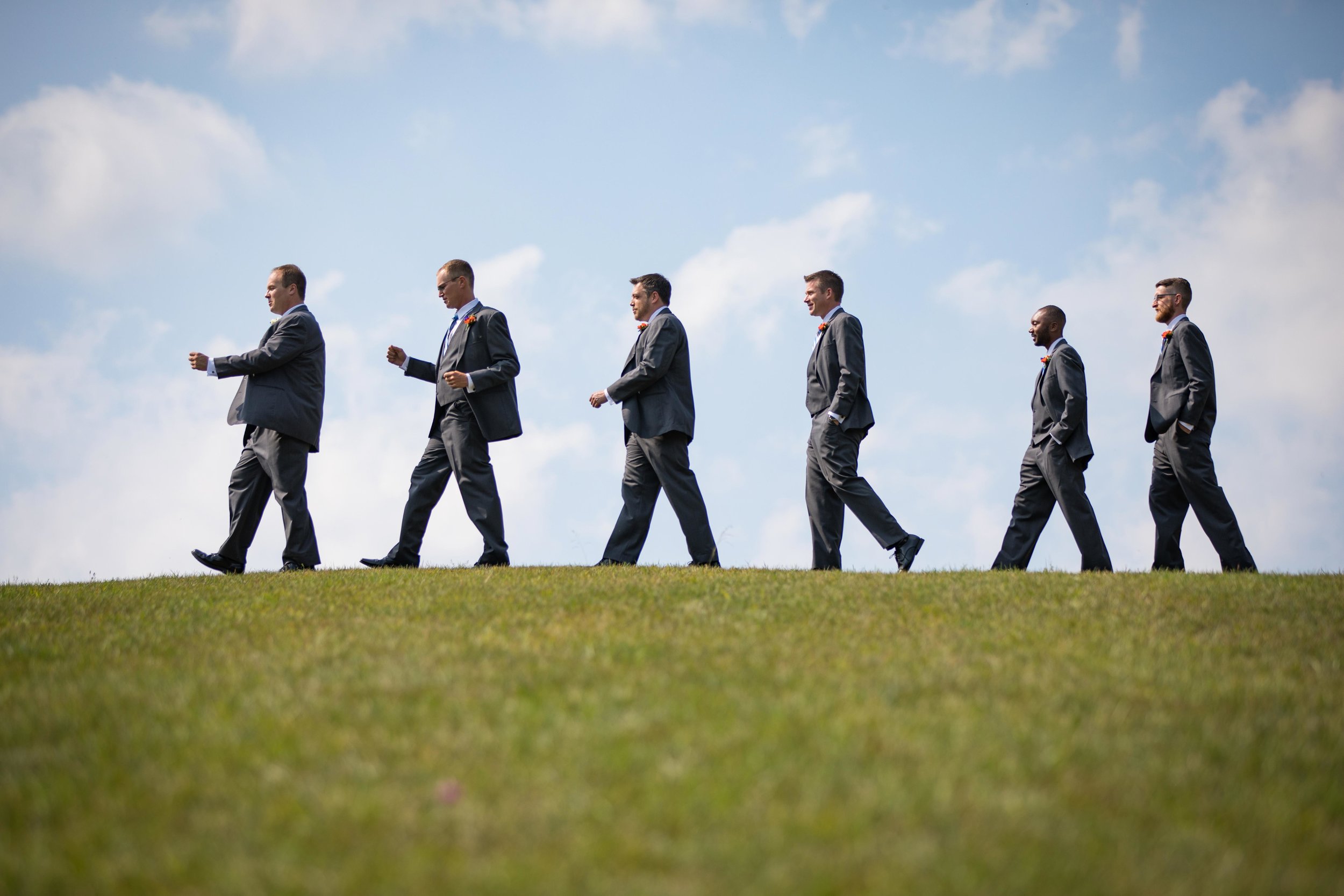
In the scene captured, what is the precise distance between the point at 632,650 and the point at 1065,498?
661 cm

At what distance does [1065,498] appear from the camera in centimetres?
1106

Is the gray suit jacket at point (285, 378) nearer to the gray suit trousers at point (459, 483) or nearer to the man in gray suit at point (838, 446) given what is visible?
the gray suit trousers at point (459, 483)

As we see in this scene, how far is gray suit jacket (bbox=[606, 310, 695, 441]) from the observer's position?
35.8 feet

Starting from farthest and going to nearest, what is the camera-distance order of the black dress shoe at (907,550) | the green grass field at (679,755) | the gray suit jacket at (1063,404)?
1. the gray suit jacket at (1063,404)
2. the black dress shoe at (907,550)
3. the green grass field at (679,755)

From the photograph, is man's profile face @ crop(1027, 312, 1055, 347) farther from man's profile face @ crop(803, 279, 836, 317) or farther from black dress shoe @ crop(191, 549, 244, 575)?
black dress shoe @ crop(191, 549, 244, 575)

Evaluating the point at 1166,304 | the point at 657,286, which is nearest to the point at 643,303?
the point at 657,286

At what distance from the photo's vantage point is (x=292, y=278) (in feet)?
38.2

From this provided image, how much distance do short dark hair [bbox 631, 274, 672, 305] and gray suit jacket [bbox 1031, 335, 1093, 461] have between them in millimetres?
3878

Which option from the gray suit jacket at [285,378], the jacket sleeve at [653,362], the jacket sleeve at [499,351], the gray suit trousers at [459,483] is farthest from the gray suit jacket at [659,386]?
the gray suit jacket at [285,378]

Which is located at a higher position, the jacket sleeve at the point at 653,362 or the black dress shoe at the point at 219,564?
the jacket sleeve at the point at 653,362

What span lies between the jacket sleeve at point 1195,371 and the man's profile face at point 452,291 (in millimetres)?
7108

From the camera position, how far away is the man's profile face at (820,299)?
11336 mm

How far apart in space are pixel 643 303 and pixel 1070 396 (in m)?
4.30

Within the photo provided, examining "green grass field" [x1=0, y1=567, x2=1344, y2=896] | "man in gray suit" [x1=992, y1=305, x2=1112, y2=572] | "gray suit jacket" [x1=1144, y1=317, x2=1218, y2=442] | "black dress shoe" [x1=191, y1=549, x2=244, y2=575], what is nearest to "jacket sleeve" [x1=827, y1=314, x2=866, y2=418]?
"man in gray suit" [x1=992, y1=305, x2=1112, y2=572]
